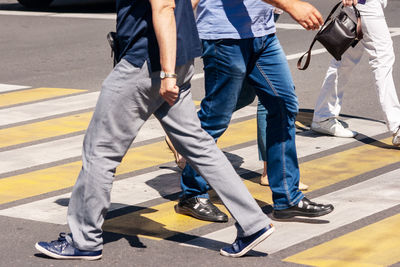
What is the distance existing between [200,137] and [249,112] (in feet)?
13.2

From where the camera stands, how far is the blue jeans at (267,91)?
18.1 ft

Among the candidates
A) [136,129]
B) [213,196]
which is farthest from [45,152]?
[136,129]

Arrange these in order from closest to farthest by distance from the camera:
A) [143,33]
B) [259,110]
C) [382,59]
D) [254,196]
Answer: [143,33] < [254,196] < [259,110] < [382,59]

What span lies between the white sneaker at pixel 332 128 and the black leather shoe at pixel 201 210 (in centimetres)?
240

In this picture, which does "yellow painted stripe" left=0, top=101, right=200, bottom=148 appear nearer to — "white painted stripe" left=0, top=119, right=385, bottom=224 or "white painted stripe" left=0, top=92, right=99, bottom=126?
"white painted stripe" left=0, top=92, right=99, bottom=126

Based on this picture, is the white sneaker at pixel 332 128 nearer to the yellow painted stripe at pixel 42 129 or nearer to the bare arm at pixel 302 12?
the yellow painted stripe at pixel 42 129

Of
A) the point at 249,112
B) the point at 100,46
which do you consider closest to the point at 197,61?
the point at 100,46

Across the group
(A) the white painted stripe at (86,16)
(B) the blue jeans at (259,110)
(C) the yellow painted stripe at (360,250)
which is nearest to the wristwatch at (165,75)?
(C) the yellow painted stripe at (360,250)

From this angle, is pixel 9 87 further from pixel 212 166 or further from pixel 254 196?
pixel 212 166

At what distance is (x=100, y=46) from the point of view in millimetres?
13523

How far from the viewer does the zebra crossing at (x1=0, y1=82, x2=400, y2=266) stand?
5238 millimetres

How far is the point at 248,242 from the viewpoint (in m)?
4.93

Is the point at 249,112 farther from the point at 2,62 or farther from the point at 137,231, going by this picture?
the point at 2,62

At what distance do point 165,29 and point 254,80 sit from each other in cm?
104
